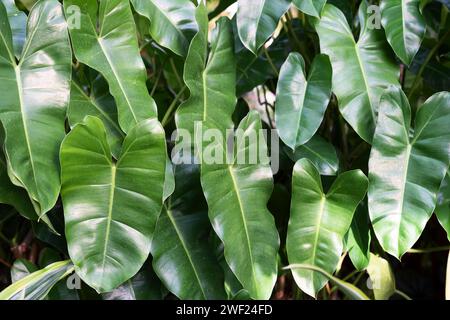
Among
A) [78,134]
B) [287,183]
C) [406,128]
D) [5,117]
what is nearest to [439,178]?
[406,128]

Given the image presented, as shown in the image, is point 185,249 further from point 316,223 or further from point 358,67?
point 358,67

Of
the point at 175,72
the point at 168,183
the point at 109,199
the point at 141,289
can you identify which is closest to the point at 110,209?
the point at 109,199

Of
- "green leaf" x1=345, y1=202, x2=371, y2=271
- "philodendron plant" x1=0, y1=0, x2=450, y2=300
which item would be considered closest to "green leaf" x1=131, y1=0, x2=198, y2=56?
"philodendron plant" x1=0, y1=0, x2=450, y2=300

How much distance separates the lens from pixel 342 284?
1.11 metres

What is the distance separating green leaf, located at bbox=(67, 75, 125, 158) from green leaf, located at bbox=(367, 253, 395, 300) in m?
0.73

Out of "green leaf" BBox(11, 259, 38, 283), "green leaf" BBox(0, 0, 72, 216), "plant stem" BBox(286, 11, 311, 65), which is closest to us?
"green leaf" BBox(0, 0, 72, 216)

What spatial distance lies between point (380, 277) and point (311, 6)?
28.0 inches

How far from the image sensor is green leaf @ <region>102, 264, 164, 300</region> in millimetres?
1377

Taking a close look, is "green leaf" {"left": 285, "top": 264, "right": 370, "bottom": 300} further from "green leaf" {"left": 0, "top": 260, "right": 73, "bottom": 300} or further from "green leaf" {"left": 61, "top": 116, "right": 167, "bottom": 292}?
"green leaf" {"left": 0, "top": 260, "right": 73, "bottom": 300}

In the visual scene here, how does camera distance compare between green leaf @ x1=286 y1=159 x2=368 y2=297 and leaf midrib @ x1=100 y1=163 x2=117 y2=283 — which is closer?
leaf midrib @ x1=100 y1=163 x2=117 y2=283

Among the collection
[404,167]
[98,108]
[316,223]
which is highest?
[98,108]

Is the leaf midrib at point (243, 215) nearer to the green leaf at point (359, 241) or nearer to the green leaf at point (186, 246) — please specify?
the green leaf at point (186, 246)
